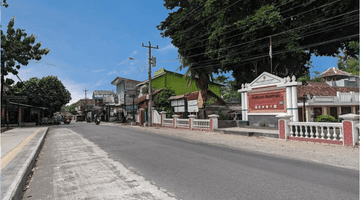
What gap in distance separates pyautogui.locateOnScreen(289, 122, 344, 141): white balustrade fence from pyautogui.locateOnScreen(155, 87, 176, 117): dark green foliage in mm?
16682

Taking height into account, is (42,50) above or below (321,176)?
above

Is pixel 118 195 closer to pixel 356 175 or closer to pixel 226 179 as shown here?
pixel 226 179

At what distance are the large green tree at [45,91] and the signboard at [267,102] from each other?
35098 mm

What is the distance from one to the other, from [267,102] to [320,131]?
16.5ft

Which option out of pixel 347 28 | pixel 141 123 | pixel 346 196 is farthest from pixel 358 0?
pixel 141 123

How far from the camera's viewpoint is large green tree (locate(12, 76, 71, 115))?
3723 cm

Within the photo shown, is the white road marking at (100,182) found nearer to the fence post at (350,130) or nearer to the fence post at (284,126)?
the fence post at (350,130)

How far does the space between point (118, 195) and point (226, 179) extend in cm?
233

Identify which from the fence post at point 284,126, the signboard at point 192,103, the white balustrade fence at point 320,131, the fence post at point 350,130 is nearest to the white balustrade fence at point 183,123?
the signboard at point 192,103

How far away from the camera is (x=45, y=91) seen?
125 feet

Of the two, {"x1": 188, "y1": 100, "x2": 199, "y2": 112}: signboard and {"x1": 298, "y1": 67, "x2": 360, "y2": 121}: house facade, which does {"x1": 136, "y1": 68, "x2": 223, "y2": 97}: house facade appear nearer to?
{"x1": 188, "y1": 100, "x2": 199, "y2": 112}: signboard

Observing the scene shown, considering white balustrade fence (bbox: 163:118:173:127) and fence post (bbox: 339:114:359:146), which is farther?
white balustrade fence (bbox: 163:118:173:127)

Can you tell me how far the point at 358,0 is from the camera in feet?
44.8

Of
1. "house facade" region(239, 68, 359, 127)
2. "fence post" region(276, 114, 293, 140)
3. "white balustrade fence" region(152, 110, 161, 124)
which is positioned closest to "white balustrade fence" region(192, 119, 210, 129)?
"house facade" region(239, 68, 359, 127)
